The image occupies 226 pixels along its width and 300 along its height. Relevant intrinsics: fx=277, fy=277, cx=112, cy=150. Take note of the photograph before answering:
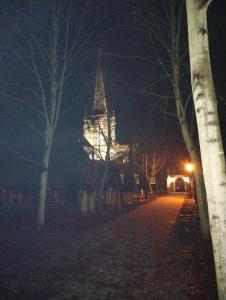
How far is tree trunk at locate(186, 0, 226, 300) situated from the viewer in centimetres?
352

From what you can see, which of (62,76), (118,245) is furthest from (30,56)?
(118,245)

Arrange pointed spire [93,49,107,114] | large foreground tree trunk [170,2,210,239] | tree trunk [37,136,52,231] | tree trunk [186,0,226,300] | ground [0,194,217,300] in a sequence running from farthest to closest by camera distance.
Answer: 1. pointed spire [93,49,107,114]
2. tree trunk [37,136,52,231]
3. large foreground tree trunk [170,2,210,239]
4. ground [0,194,217,300]
5. tree trunk [186,0,226,300]

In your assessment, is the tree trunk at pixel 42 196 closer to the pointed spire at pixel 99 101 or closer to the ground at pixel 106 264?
the ground at pixel 106 264

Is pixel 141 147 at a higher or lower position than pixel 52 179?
higher

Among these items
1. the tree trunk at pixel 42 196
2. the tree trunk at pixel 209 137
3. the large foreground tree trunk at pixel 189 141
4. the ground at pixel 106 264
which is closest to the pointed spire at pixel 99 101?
the tree trunk at pixel 42 196

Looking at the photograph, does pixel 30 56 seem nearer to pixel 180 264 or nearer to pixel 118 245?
pixel 118 245

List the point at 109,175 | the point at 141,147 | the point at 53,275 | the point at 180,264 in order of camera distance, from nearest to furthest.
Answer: the point at 53,275, the point at 180,264, the point at 109,175, the point at 141,147

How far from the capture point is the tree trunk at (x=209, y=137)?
3.52 metres

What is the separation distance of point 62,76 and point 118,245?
8.63 metres

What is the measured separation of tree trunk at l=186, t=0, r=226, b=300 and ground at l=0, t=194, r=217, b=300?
8.77 feet

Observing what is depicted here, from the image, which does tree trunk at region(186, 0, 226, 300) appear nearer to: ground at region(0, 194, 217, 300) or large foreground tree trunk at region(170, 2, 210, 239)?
ground at region(0, 194, 217, 300)

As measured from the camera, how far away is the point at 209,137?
363 cm

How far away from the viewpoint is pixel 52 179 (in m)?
27.0

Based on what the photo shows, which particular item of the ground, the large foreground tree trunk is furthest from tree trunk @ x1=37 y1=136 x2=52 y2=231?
the large foreground tree trunk
